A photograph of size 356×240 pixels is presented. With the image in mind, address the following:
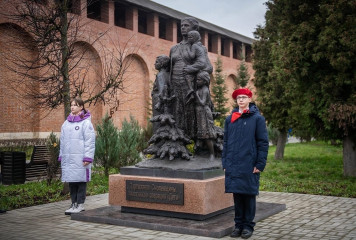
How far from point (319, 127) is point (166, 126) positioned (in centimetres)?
742

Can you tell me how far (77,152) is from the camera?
7098mm

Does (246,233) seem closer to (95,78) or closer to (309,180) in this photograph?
(309,180)

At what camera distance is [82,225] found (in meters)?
6.46

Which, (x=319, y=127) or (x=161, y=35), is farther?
(x=161, y=35)

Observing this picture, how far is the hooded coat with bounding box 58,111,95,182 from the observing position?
277 inches

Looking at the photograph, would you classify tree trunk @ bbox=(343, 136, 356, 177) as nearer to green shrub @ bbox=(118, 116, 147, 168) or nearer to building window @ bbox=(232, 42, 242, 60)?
green shrub @ bbox=(118, 116, 147, 168)

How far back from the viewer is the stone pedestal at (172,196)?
20.6 ft

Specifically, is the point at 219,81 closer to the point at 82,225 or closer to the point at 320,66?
the point at 320,66

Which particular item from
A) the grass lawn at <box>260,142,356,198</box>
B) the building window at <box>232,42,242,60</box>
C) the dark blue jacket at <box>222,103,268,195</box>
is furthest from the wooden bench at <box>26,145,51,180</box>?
the building window at <box>232,42,242,60</box>

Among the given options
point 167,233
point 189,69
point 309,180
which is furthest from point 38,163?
point 309,180

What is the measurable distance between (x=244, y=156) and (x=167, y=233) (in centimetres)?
150

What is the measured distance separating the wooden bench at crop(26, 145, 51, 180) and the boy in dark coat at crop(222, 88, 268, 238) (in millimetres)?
7402

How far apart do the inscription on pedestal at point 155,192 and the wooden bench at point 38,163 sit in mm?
5686

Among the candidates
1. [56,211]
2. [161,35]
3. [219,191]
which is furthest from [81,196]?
[161,35]
